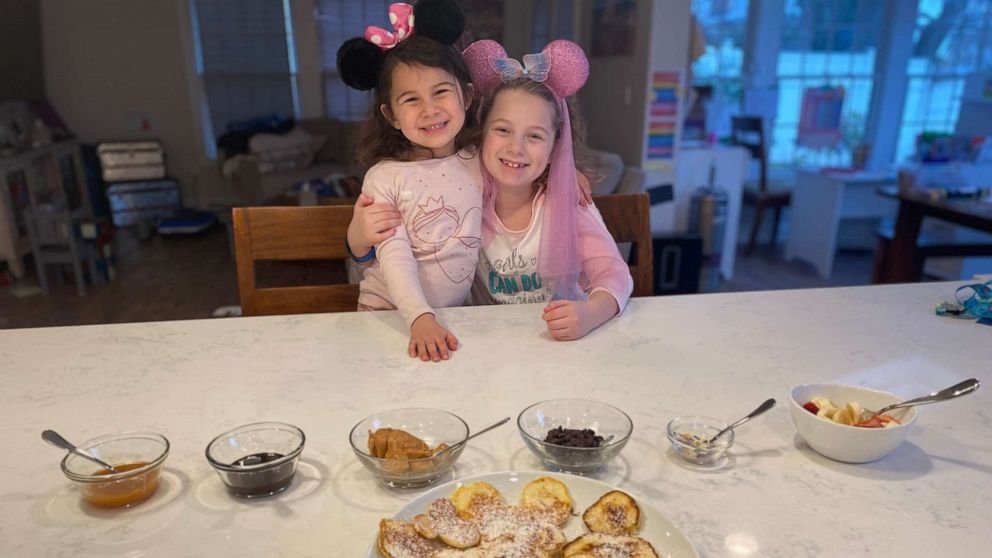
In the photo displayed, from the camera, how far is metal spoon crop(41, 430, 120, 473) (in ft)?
2.50

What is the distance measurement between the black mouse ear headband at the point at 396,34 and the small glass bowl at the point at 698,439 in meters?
0.87

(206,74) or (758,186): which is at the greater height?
(206,74)

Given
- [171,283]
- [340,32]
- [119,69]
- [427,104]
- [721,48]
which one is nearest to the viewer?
[427,104]

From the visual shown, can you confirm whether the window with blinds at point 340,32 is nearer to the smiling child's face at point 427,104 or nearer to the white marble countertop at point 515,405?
the smiling child's face at point 427,104

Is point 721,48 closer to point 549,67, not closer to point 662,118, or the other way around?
point 662,118

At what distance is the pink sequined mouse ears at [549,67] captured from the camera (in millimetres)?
1330

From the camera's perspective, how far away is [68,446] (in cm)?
78

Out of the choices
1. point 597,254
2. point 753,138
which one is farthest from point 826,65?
point 597,254

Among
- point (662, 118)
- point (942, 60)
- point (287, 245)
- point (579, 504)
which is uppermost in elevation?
point (942, 60)

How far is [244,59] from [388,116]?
5322 millimetres

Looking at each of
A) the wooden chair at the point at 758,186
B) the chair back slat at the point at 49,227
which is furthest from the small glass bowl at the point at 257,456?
the wooden chair at the point at 758,186

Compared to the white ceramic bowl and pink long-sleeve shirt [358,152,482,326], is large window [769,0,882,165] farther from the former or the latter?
the white ceramic bowl

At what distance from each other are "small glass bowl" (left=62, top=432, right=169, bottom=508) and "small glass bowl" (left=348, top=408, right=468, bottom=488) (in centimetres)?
22

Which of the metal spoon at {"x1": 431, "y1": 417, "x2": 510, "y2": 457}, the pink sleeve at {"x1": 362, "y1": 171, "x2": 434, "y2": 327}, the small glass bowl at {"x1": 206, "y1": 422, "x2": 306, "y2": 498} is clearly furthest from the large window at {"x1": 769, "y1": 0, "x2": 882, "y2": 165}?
the small glass bowl at {"x1": 206, "y1": 422, "x2": 306, "y2": 498}
